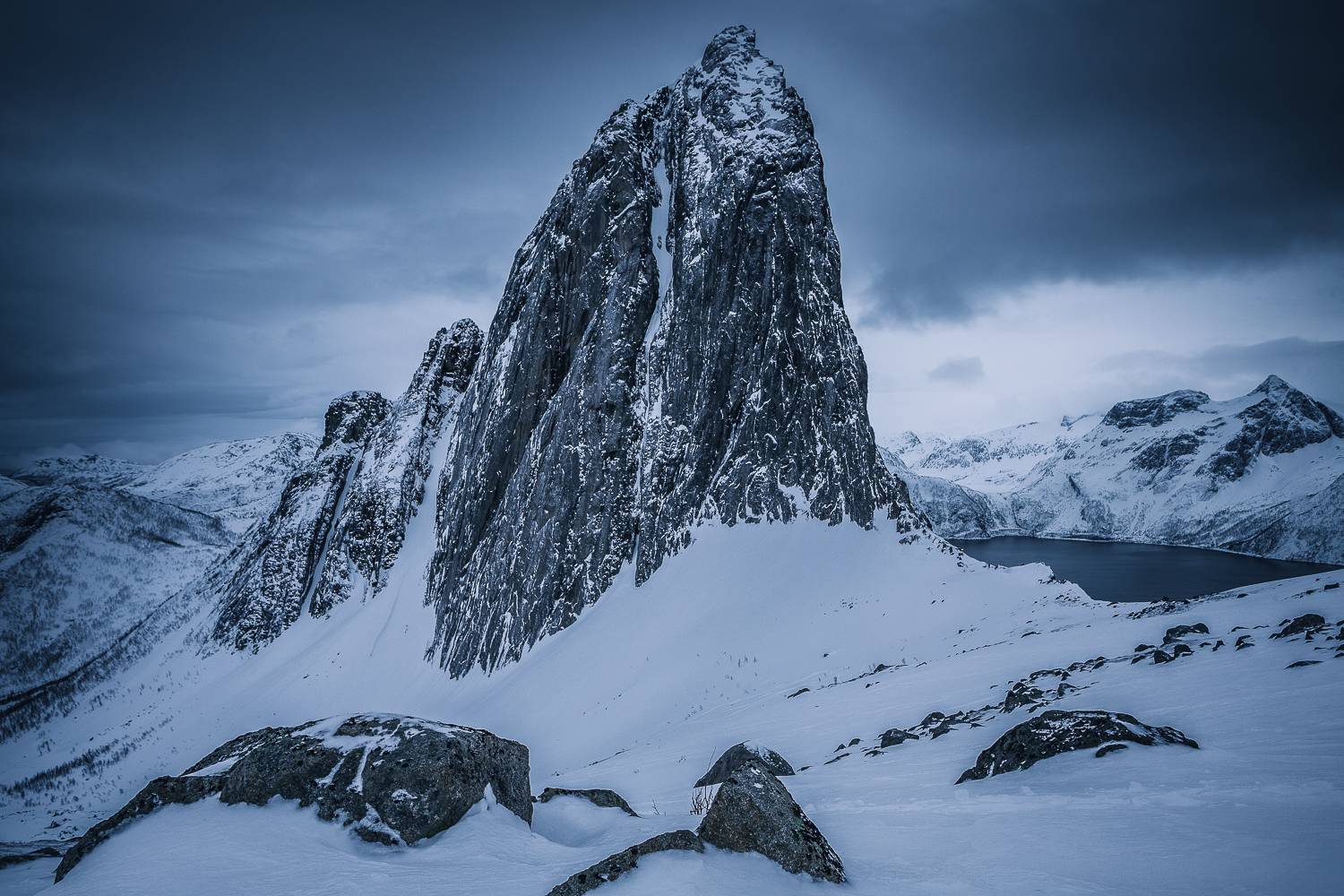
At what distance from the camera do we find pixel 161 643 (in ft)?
211

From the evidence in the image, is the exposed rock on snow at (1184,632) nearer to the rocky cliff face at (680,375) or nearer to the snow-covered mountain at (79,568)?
the rocky cliff face at (680,375)

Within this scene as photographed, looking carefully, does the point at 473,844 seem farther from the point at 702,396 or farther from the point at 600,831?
the point at 702,396

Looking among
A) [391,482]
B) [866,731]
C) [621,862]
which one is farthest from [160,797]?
[391,482]

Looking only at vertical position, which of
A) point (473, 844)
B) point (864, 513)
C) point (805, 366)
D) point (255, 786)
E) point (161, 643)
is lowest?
point (161, 643)

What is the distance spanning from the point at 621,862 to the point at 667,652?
19433 mm

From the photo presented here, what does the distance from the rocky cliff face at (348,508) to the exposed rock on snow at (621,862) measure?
50027mm

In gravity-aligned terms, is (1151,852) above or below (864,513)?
below

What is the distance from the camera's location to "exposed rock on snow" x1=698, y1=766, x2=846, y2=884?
4.40 m

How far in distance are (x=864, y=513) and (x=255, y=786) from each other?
2646 centimetres

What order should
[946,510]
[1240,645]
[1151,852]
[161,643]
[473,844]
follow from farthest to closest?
[946,510], [161,643], [1240,645], [473,844], [1151,852]

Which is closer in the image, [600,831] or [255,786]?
[255,786]

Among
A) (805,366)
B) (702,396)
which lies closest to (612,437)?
(702,396)

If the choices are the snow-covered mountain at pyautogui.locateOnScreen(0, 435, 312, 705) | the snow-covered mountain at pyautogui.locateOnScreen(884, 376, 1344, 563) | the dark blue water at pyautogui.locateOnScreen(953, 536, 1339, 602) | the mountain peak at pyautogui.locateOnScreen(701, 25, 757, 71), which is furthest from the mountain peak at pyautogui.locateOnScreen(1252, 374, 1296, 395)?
the snow-covered mountain at pyautogui.locateOnScreen(0, 435, 312, 705)

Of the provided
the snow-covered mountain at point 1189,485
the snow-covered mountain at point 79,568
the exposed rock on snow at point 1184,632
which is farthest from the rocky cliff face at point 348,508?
the snow-covered mountain at point 1189,485
